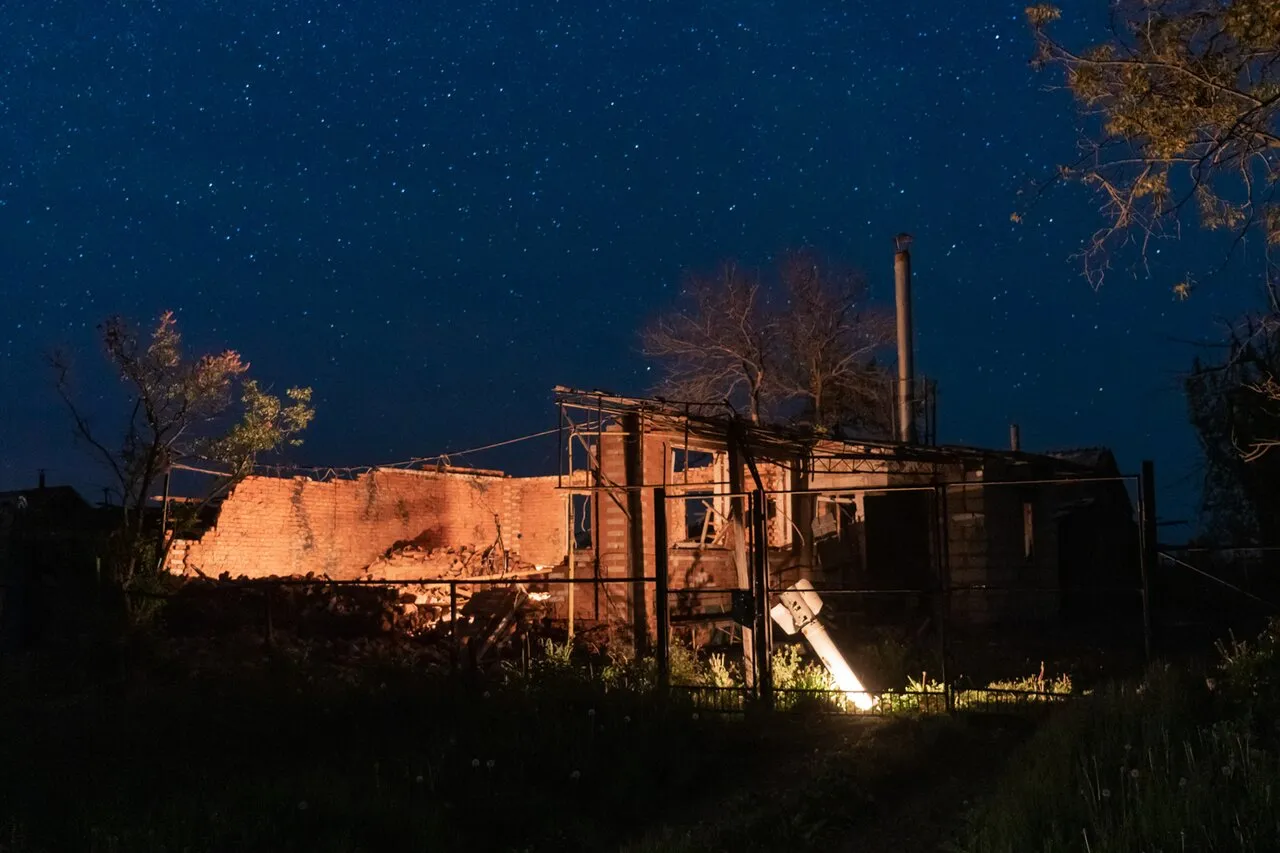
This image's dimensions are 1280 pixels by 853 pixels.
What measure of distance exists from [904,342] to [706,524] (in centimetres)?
1220

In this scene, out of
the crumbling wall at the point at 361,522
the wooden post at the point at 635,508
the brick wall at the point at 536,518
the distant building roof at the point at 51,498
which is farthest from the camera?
the brick wall at the point at 536,518

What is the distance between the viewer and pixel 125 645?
15.8m

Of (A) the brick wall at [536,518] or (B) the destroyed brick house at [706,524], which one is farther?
(A) the brick wall at [536,518]

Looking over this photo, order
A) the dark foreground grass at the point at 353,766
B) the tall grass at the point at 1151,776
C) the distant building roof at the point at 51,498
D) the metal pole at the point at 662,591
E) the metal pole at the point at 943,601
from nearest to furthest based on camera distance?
the tall grass at the point at 1151,776 → the dark foreground grass at the point at 353,766 → the metal pole at the point at 943,601 → the metal pole at the point at 662,591 → the distant building roof at the point at 51,498

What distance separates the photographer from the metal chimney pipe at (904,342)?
28.9 metres

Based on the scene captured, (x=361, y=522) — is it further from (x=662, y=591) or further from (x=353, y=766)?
(x=353, y=766)

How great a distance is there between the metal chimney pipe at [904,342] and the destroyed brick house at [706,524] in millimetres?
4015

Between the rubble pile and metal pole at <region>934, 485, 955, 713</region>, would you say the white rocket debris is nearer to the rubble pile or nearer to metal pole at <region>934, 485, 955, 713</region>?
metal pole at <region>934, 485, 955, 713</region>

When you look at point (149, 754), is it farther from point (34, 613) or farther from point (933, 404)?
point (933, 404)

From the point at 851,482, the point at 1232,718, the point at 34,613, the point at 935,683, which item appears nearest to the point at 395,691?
the point at 935,683

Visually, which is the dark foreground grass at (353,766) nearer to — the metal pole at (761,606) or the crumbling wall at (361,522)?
the metal pole at (761,606)

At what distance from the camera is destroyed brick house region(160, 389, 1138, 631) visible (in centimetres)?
1894

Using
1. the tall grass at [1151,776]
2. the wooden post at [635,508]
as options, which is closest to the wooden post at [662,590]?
the tall grass at [1151,776]

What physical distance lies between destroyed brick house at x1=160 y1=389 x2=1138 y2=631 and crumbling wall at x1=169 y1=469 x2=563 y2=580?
1.7 inches
